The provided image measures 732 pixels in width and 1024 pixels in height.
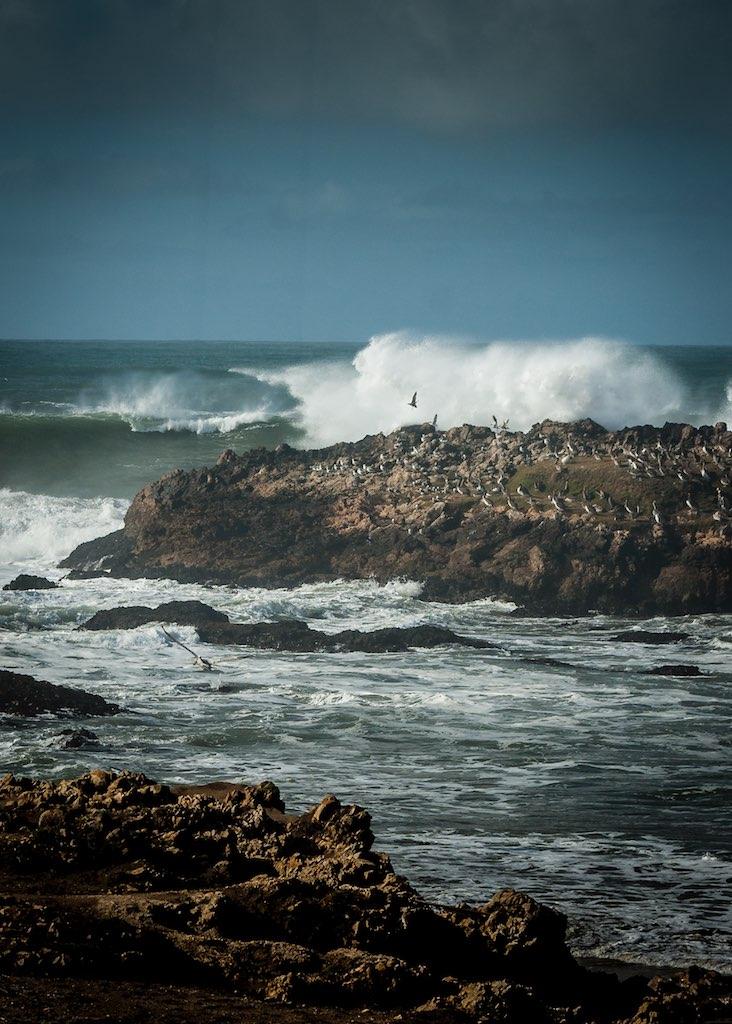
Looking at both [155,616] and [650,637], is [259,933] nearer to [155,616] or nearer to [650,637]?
[155,616]

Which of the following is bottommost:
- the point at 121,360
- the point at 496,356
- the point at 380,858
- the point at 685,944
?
the point at 685,944

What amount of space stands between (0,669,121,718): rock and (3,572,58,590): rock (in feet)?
29.7

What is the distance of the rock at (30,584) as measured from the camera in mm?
24920

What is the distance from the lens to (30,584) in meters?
25.1

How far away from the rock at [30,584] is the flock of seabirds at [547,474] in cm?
696

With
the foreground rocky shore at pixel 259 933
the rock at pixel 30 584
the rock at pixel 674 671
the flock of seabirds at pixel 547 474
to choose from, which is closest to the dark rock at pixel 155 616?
the rock at pixel 30 584

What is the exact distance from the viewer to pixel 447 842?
412 inches

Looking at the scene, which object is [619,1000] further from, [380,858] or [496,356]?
[496,356]

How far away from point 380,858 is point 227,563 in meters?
19.3

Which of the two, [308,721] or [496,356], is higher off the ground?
[496,356]

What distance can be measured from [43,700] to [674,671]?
354 inches

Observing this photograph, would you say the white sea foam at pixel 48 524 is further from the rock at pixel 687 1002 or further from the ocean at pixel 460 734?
the rock at pixel 687 1002

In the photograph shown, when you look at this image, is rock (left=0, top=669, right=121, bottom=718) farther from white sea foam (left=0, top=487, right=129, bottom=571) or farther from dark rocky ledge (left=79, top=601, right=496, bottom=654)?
white sea foam (left=0, top=487, right=129, bottom=571)

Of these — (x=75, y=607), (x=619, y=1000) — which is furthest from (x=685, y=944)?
(x=75, y=607)
